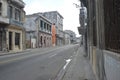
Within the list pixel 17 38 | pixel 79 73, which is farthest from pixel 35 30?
pixel 79 73

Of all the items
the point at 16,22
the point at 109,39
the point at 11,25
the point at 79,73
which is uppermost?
the point at 16,22

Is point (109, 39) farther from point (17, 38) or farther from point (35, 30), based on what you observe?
point (35, 30)

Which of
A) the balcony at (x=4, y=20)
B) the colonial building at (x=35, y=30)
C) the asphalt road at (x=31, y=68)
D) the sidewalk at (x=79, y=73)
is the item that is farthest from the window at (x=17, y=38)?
the sidewalk at (x=79, y=73)

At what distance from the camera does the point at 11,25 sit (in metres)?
43.1

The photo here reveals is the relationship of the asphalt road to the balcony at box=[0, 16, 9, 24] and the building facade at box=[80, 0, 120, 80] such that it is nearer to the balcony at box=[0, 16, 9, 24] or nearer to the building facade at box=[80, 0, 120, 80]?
the building facade at box=[80, 0, 120, 80]

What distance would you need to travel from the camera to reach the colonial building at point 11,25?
131 ft

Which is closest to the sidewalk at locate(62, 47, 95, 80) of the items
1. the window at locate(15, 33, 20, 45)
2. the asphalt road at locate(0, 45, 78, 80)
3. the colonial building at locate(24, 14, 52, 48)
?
the asphalt road at locate(0, 45, 78, 80)

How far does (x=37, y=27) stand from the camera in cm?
6925

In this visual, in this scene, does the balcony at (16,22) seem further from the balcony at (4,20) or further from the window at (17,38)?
the balcony at (4,20)

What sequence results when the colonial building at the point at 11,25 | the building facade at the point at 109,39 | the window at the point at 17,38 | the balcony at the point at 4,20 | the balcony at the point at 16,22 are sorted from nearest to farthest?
the building facade at the point at 109,39
the balcony at the point at 4,20
the colonial building at the point at 11,25
the balcony at the point at 16,22
the window at the point at 17,38

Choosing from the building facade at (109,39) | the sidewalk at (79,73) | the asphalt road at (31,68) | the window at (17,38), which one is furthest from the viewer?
the window at (17,38)

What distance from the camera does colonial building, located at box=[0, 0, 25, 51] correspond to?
39.9m

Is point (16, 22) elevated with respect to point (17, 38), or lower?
elevated

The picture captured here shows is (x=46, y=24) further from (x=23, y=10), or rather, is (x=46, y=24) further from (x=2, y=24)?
(x=2, y=24)
